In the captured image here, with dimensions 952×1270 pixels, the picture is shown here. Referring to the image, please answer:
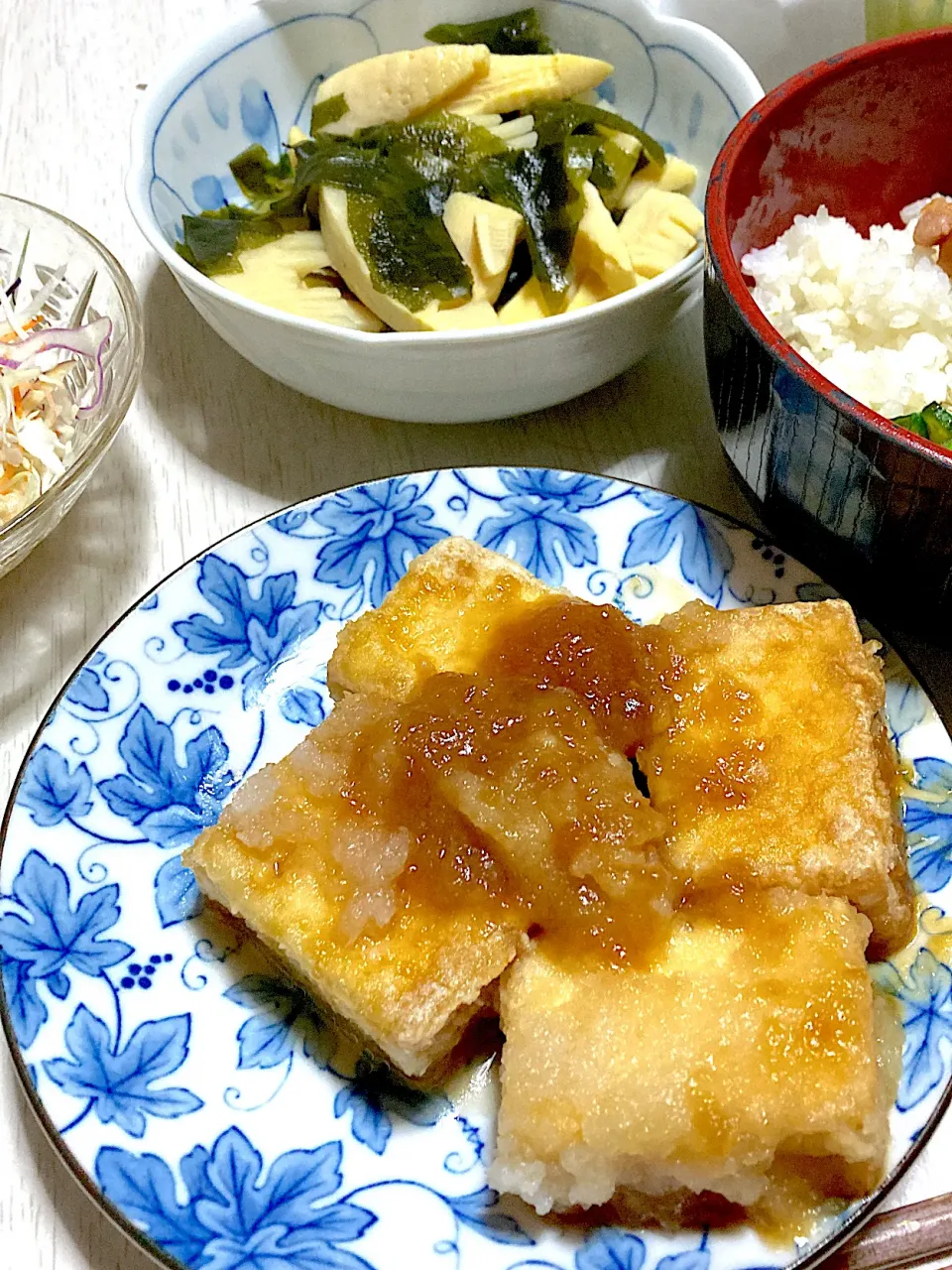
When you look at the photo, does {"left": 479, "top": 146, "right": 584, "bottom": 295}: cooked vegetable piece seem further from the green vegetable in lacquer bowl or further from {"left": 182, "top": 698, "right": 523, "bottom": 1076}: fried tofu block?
{"left": 182, "top": 698, "right": 523, "bottom": 1076}: fried tofu block

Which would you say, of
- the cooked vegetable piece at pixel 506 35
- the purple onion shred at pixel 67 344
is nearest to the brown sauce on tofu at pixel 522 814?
the purple onion shred at pixel 67 344

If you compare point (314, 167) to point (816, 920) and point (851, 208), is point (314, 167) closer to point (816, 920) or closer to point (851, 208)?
point (851, 208)

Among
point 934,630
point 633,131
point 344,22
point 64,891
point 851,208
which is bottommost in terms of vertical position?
point 934,630

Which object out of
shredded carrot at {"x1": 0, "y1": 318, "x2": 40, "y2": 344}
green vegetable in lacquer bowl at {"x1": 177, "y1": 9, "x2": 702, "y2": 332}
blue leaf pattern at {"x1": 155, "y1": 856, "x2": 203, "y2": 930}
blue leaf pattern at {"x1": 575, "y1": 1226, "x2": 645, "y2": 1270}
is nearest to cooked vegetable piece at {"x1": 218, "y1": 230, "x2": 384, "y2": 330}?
green vegetable in lacquer bowl at {"x1": 177, "y1": 9, "x2": 702, "y2": 332}

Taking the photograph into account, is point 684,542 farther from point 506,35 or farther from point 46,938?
point 506,35

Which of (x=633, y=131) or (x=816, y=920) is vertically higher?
(x=633, y=131)

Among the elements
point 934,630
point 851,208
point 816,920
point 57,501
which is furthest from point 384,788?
point 851,208
